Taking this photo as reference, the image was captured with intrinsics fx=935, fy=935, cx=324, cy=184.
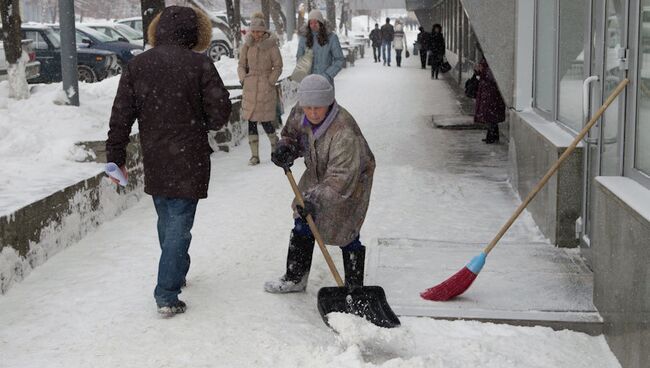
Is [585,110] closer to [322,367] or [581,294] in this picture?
[581,294]

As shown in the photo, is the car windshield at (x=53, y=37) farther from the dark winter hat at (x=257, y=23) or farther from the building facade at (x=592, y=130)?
the building facade at (x=592, y=130)

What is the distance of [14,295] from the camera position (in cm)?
518

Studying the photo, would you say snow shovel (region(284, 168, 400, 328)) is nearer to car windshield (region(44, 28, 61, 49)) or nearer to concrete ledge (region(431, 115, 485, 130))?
concrete ledge (region(431, 115, 485, 130))

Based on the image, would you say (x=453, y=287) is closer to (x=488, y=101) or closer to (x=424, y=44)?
(x=488, y=101)

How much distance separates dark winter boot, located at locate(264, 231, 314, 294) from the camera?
16.9ft

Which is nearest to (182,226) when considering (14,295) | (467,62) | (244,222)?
(14,295)

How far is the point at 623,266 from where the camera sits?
4.19 m

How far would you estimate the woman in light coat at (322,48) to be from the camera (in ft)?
32.3

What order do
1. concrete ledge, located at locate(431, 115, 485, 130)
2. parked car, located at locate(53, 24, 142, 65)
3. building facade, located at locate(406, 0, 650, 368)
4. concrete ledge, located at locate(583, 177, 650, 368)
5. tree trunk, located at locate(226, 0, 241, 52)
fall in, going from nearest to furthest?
1. concrete ledge, located at locate(583, 177, 650, 368)
2. building facade, located at locate(406, 0, 650, 368)
3. concrete ledge, located at locate(431, 115, 485, 130)
4. parked car, located at locate(53, 24, 142, 65)
5. tree trunk, located at locate(226, 0, 241, 52)

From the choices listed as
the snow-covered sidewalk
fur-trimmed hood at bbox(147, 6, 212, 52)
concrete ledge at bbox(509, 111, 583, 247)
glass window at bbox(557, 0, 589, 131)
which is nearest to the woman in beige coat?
the snow-covered sidewalk

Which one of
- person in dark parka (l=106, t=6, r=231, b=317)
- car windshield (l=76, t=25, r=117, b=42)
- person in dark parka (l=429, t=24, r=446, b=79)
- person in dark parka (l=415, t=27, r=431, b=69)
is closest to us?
person in dark parka (l=106, t=6, r=231, b=317)

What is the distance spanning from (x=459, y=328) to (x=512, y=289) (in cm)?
67

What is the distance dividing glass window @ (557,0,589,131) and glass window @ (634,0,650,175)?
5.02ft

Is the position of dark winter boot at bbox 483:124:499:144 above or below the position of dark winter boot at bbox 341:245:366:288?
below
